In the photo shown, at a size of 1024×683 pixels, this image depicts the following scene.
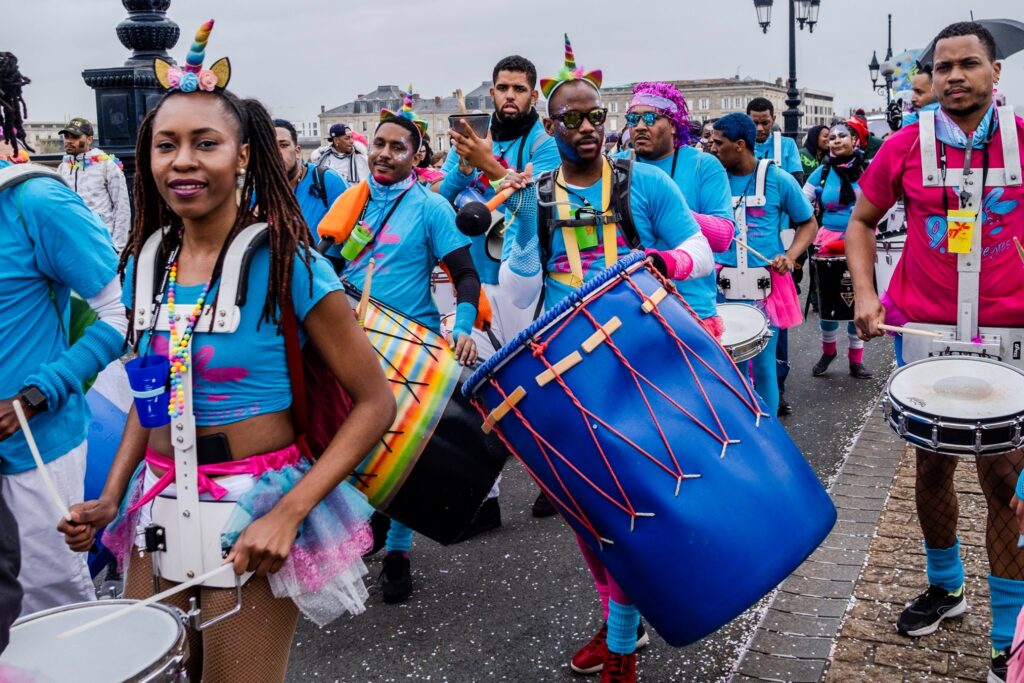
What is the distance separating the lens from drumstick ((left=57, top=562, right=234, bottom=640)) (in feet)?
6.80

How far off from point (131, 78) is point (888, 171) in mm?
6504

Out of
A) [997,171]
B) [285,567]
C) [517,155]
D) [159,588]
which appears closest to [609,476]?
[285,567]

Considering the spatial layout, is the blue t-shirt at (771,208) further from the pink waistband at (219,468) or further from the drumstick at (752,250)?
the pink waistband at (219,468)

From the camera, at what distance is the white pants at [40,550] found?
9.95 feet

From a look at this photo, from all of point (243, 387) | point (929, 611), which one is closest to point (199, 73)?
point (243, 387)

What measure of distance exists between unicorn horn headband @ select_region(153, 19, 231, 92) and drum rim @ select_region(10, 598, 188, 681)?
3.64 feet

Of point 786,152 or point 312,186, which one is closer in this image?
point 312,186

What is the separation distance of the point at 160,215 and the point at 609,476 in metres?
1.27

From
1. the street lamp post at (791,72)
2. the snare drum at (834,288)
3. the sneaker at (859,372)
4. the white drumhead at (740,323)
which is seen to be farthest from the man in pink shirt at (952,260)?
the street lamp post at (791,72)

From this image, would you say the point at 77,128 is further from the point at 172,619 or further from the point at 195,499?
the point at 172,619

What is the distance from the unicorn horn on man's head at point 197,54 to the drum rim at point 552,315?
3.25 feet

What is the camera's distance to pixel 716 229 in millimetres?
5062

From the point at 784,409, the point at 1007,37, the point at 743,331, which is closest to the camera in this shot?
the point at 1007,37

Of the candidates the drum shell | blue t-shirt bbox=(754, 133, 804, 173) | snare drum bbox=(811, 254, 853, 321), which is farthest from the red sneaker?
blue t-shirt bbox=(754, 133, 804, 173)
